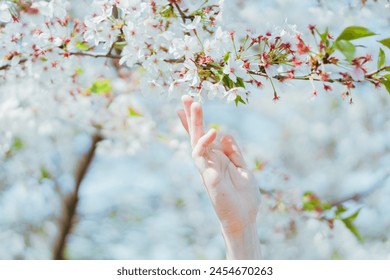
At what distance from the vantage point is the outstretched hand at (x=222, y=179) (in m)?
1.31

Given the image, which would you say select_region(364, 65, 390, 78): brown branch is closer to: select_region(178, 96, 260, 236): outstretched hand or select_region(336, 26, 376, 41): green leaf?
select_region(336, 26, 376, 41): green leaf

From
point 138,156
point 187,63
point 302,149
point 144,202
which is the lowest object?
point 144,202

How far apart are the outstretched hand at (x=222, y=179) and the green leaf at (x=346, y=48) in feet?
1.27

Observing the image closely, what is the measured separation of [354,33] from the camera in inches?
36.9

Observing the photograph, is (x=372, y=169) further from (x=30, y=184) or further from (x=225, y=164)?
(x=225, y=164)

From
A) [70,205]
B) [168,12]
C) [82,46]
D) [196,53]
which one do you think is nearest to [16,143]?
[70,205]

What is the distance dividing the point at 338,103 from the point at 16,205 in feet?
8.31

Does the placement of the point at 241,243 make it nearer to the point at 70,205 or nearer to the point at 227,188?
the point at 227,188

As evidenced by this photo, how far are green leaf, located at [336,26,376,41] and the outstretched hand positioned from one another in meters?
0.40

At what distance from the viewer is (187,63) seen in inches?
46.9

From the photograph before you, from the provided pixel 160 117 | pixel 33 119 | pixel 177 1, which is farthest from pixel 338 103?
Result: pixel 177 1

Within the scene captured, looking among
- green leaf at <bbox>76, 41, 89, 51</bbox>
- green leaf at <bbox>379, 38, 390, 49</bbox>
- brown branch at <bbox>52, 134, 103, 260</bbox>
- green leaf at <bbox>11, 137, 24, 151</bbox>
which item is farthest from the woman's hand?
brown branch at <bbox>52, 134, 103, 260</bbox>

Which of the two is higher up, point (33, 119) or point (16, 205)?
point (33, 119)
